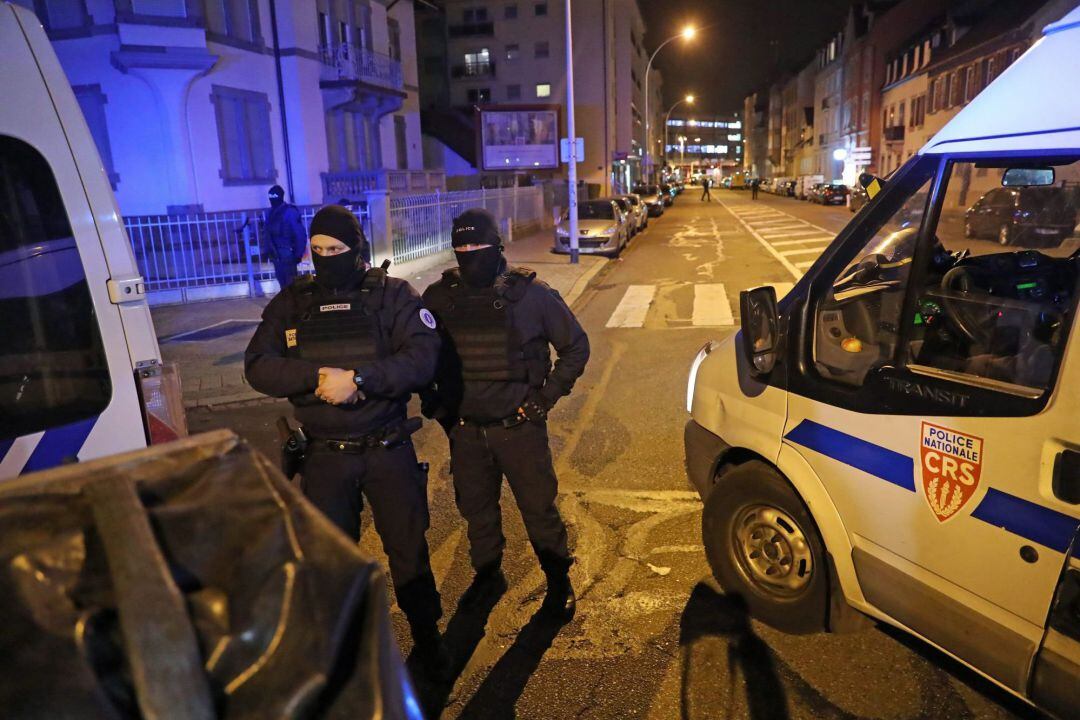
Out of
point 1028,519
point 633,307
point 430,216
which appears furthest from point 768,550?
point 430,216

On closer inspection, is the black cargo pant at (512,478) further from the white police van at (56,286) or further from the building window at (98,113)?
the building window at (98,113)

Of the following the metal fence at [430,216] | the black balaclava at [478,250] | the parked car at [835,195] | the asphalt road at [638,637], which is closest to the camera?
the asphalt road at [638,637]

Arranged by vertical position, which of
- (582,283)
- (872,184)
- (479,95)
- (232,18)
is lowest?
(582,283)

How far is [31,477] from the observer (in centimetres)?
144

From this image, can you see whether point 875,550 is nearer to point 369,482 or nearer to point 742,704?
point 742,704

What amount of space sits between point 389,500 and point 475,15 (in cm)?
5200

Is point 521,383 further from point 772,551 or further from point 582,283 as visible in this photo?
point 582,283

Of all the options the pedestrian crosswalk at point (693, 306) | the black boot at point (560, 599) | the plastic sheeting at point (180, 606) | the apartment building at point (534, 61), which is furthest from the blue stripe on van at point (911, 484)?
the apartment building at point (534, 61)

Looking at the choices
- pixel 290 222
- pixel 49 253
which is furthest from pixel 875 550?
pixel 290 222

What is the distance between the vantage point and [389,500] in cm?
312

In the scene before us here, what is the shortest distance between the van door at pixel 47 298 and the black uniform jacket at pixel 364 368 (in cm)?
51

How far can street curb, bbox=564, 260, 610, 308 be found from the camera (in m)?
13.4

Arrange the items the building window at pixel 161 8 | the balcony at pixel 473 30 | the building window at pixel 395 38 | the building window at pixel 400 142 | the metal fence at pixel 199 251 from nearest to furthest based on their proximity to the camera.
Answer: the metal fence at pixel 199 251 → the building window at pixel 161 8 → the building window at pixel 395 38 → the building window at pixel 400 142 → the balcony at pixel 473 30

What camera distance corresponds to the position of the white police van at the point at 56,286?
2520 millimetres
